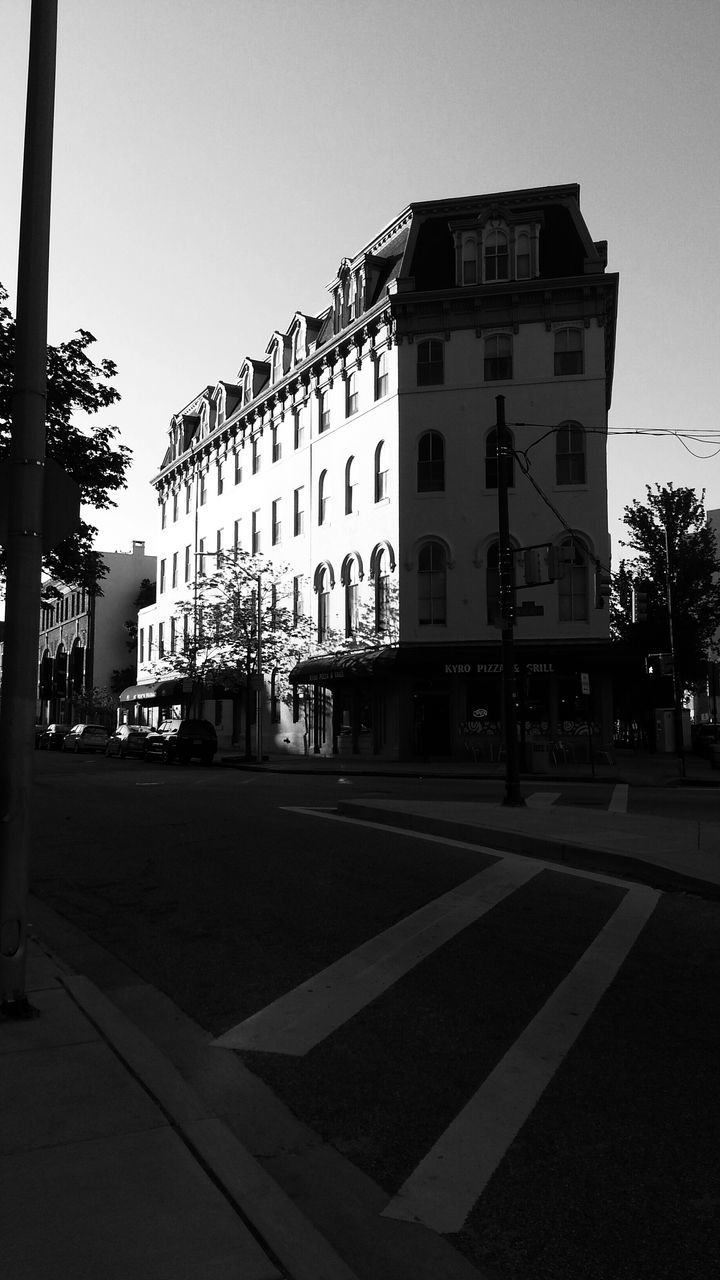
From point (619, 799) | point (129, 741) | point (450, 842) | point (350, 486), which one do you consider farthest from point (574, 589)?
point (450, 842)

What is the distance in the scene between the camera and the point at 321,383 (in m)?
42.4

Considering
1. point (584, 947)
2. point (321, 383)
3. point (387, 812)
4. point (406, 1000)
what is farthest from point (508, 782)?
point (321, 383)

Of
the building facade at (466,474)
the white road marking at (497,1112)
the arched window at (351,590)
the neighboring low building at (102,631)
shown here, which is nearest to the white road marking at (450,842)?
the white road marking at (497,1112)

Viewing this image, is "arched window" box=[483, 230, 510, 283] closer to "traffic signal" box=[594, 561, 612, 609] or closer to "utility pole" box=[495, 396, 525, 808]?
"traffic signal" box=[594, 561, 612, 609]

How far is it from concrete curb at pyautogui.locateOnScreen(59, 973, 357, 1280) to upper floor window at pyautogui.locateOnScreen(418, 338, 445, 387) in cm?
3351

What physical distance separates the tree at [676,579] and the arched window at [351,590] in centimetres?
1486

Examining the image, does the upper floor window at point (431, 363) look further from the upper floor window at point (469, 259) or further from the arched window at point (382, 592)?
the arched window at point (382, 592)

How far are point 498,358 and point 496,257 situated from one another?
363cm

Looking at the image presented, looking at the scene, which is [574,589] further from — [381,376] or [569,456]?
[381,376]

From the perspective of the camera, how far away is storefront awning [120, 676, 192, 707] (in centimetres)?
4812

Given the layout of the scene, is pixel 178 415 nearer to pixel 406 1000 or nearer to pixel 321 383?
pixel 321 383

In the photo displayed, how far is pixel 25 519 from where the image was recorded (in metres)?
5.57

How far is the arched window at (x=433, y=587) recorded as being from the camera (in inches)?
1412

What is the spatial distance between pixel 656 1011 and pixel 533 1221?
2.51 metres
